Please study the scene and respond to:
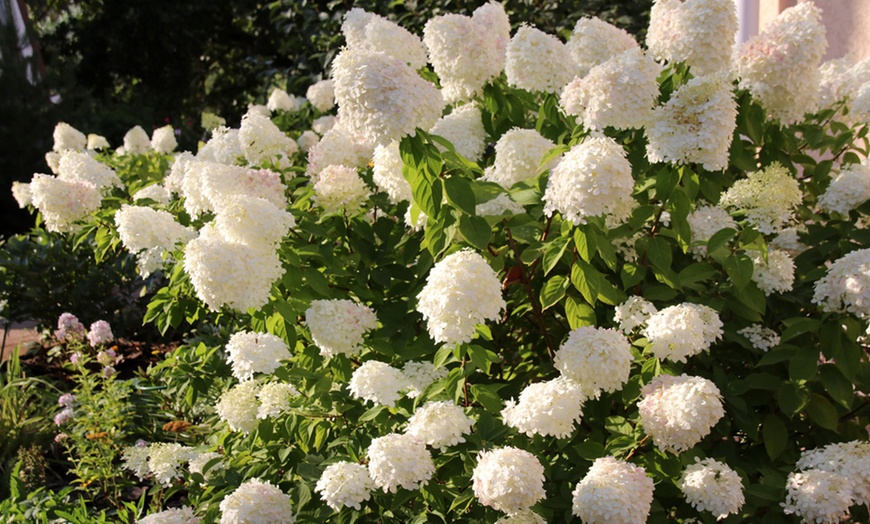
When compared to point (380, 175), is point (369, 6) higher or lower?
lower

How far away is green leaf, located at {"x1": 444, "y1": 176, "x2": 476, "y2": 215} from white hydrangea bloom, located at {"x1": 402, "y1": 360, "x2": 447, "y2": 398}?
511 millimetres

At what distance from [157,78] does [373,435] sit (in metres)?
13.7

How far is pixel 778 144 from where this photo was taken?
2.64 m

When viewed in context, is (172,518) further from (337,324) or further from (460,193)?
(460,193)

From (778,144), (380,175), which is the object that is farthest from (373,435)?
(778,144)

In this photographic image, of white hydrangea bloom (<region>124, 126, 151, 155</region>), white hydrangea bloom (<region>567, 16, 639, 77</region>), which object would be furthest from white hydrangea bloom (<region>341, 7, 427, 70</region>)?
white hydrangea bloom (<region>124, 126, 151, 155</region>)

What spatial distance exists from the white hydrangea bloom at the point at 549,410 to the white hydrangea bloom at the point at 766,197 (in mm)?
733

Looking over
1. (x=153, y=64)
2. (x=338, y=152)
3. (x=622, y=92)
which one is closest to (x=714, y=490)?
(x=622, y=92)

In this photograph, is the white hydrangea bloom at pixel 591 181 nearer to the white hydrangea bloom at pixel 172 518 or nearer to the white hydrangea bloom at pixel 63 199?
the white hydrangea bloom at pixel 172 518

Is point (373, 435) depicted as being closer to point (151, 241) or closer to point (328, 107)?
point (151, 241)

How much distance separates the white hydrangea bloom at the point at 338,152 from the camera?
9.34ft

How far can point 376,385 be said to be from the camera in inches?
86.9

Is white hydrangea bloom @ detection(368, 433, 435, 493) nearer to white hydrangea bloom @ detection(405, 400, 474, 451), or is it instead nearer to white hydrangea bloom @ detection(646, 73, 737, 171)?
white hydrangea bloom @ detection(405, 400, 474, 451)

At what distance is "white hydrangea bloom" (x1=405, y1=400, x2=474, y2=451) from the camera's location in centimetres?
204
